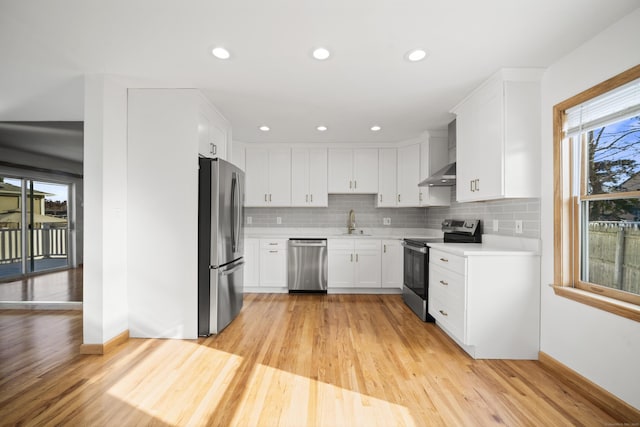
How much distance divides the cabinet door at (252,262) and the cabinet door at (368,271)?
152 cm

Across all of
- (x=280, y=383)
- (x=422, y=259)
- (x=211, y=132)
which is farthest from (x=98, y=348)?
(x=422, y=259)

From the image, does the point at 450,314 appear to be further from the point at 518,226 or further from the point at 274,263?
the point at 274,263

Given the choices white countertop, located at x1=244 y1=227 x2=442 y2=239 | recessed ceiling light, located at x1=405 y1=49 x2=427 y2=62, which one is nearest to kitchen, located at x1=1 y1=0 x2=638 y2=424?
recessed ceiling light, located at x1=405 y1=49 x2=427 y2=62

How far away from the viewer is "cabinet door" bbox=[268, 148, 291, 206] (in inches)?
182

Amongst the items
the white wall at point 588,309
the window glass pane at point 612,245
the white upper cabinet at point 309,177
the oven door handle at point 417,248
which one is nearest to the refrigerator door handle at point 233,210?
the white upper cabinet at point 309,177

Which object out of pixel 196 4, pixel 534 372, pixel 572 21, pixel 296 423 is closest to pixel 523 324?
pixel 534 372

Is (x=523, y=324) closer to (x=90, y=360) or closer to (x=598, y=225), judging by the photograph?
(x=598, y=225)

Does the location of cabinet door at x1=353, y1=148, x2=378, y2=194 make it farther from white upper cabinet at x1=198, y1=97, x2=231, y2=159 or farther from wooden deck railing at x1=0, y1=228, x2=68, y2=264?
wooden deck railing at x1=0, y1=228, x2=68, y2=264

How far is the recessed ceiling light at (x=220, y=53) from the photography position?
Result: 6.64ft

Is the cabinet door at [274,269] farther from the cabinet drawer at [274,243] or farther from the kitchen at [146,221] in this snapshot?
the kitchen at [146,221]

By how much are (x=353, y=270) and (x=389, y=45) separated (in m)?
3.14

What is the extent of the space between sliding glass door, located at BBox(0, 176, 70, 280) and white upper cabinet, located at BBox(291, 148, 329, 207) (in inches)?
121

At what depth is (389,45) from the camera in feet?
6.45

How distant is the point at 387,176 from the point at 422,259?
1.76 meters
